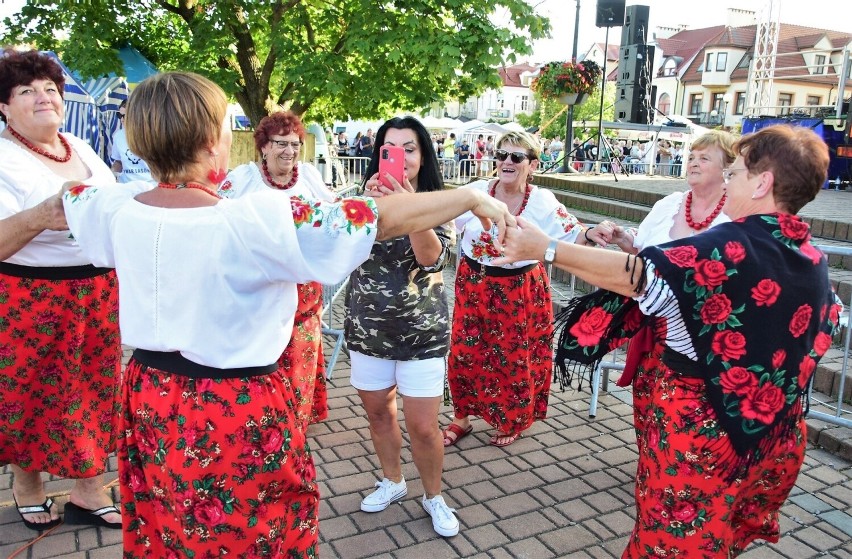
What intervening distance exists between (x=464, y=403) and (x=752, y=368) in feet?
8.34

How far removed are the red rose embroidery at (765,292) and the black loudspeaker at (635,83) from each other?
1812 centimetres

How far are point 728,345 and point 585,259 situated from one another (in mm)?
507

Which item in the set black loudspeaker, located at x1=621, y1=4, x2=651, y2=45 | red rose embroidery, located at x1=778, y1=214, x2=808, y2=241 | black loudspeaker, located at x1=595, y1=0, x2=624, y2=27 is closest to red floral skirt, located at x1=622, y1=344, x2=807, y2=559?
red rose embroidery, located at x1=778, y1=214, x2=808, y2=241

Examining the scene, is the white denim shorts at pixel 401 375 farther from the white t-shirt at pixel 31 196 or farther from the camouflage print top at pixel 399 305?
the white t-shirt at pixel 31 196

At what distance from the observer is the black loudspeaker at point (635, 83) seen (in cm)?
1834

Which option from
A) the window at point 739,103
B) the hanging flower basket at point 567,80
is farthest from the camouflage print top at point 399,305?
the window at point 739,103

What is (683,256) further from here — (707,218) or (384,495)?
(384,495)

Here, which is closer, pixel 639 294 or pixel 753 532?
pixel 639 294

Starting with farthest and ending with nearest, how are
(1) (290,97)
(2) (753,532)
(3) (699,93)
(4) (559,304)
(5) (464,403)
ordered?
(3) (699,93) < (1) (290,97) < (4) (559,304) < (5) (464,403) < (2) (753,532)

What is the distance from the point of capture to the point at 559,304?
684cm

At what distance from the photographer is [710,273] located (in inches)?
75.5

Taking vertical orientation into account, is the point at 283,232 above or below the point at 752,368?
above

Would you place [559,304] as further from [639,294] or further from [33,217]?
[33,217]

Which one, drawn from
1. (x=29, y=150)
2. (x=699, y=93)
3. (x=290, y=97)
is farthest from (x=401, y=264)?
(x=699, y=93)
